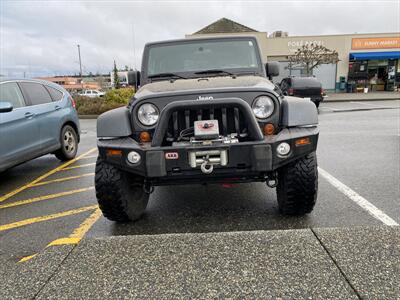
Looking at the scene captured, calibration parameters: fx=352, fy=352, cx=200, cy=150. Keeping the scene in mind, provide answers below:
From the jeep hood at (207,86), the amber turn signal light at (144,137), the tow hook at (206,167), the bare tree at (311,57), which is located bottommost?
the tow hook at (206,167)

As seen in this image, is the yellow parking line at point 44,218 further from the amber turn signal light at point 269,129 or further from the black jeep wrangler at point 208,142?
the amber turn signal light at point 269,129

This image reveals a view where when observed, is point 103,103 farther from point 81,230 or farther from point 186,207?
point 81,230

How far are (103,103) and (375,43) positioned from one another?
74.5 ft

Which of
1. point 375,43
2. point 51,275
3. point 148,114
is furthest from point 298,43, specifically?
point 51,275

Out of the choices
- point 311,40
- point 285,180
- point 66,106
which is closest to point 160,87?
point 285,180

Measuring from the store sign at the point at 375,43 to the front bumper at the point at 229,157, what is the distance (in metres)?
29.4

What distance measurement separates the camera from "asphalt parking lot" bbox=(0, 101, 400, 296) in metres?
3.54

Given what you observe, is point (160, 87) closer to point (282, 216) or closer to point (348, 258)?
point (282, 216)

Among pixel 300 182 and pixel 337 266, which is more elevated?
pixel 300 182

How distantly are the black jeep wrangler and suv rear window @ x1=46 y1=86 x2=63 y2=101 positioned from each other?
12.6 feet

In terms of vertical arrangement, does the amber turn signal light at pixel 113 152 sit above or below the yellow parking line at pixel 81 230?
above

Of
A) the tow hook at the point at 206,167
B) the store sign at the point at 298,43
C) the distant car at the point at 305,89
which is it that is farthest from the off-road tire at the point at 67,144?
the store sign at the point at 298,43

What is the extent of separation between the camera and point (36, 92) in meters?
6.19

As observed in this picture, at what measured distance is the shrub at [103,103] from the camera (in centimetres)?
1728
